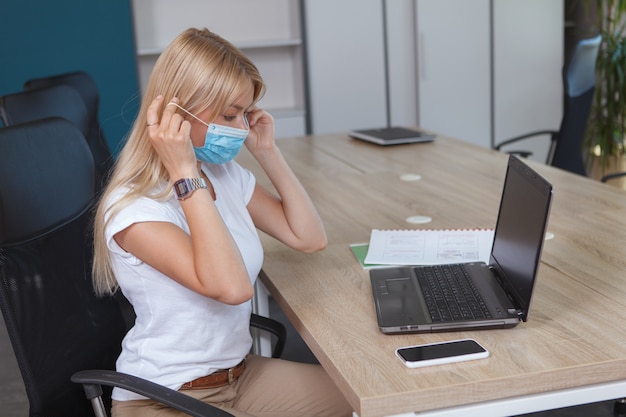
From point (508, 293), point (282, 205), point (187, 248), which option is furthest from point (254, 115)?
point (508, 293)

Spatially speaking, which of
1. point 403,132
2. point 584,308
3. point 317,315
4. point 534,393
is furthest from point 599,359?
point 403,132

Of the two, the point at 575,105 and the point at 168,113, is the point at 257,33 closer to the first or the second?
the point at 575,105

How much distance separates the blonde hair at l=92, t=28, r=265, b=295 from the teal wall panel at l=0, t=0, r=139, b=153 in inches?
142

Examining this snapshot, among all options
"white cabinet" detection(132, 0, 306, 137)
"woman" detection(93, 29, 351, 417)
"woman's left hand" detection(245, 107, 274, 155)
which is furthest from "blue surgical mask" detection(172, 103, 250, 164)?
"white cabinet" detection(132, 0, 306, 137)

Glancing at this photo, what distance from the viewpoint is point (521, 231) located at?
165 cm

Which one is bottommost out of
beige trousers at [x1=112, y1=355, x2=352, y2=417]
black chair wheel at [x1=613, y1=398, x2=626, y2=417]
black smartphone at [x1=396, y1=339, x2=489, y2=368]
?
black chair wheel at [x1=613, y1=398, x2=626, y2=417]

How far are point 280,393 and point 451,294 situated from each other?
468 millimetres

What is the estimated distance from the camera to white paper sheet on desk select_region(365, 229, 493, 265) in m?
2.02

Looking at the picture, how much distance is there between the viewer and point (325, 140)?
403 centimetres

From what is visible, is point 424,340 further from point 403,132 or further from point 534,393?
point 403,132

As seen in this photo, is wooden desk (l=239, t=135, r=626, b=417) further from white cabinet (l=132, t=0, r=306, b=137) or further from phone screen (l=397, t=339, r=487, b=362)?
white cabinet (l=132, t=0, r=306, b=137)

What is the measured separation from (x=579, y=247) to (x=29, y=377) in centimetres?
134

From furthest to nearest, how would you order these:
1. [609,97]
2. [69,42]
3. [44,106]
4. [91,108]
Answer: [609,97]
[69,42]
[91,108]
[44,106]

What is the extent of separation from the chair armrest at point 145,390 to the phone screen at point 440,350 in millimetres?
348
